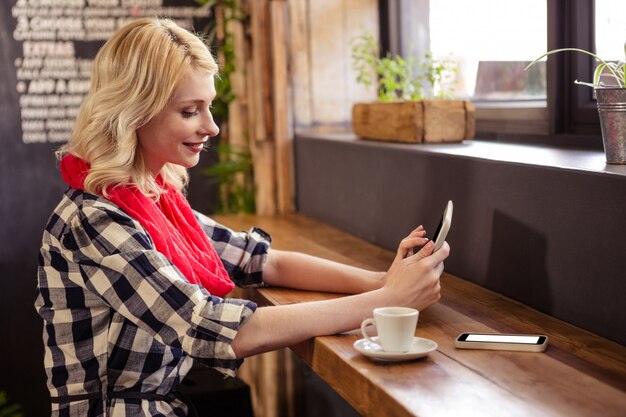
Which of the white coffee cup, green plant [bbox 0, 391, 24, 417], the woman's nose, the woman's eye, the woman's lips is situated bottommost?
green plant [bbox 0, 391, 24, 417]

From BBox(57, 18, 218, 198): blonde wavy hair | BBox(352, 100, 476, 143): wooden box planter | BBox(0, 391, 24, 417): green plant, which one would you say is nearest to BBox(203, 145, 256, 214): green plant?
BBox(352, 100, 476, 143): wooden box planter

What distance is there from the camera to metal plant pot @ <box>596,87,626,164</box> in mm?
1646

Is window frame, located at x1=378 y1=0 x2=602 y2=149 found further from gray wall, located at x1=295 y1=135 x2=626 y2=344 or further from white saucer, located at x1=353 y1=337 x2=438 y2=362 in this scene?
white saucer, located at x1=353 y1=337 x2=438 y2=362

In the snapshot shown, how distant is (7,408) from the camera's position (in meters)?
3.69

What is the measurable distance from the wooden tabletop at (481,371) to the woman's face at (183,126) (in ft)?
1.37

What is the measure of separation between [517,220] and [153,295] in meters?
0.79

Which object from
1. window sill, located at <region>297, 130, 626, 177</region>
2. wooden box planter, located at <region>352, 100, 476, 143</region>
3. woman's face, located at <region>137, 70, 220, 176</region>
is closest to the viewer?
window sill, located at <region>297, 130, 626, 177</region>

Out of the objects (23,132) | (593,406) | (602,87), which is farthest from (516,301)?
(23,132)

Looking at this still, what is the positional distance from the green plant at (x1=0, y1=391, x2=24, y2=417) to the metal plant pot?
9.56 feet

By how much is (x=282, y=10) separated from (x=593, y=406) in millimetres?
2417

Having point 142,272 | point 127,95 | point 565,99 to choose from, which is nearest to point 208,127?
point 127,95

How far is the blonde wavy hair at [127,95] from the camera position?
1688 mm

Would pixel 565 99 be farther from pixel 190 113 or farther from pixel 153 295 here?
pixel 153 295

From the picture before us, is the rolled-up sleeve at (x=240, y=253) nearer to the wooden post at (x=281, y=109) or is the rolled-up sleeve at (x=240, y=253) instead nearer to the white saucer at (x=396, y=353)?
the white saucer at (x=396, y=353)
